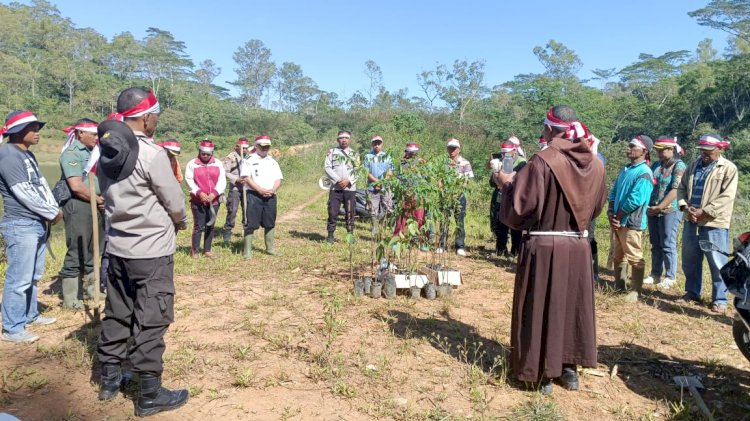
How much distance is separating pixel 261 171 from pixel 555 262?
4.98 metres

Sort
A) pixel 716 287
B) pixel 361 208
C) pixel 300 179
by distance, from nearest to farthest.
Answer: pixel 716 287, pixel 361 208, pixel 300 179

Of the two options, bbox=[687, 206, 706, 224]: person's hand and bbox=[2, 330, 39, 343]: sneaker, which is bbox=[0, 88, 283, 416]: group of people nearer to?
bbox=[2, 330, 39, 343]: sneaker

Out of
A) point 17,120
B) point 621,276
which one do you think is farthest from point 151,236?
point 621,276

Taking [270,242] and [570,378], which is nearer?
[570,378]

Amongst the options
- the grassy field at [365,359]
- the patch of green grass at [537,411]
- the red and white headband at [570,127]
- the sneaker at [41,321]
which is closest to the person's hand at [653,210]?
the grassy field at [365,359]

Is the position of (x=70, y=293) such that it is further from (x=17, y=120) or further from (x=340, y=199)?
(x=340, y=199)

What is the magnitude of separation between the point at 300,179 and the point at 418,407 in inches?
721

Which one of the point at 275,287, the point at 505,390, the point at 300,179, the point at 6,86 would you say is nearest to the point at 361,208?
the point at 275,287

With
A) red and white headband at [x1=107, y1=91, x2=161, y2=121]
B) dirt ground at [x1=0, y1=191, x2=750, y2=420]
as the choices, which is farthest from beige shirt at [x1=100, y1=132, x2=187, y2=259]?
dirt ground at [x1=0, y1=191, x2=750, y2=420]

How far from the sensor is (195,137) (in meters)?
40.8

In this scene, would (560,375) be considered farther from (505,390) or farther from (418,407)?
(418,407)

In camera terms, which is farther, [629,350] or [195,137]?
[195,137]

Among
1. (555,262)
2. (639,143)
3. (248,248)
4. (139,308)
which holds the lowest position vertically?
(248,248)

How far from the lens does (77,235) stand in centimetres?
470
